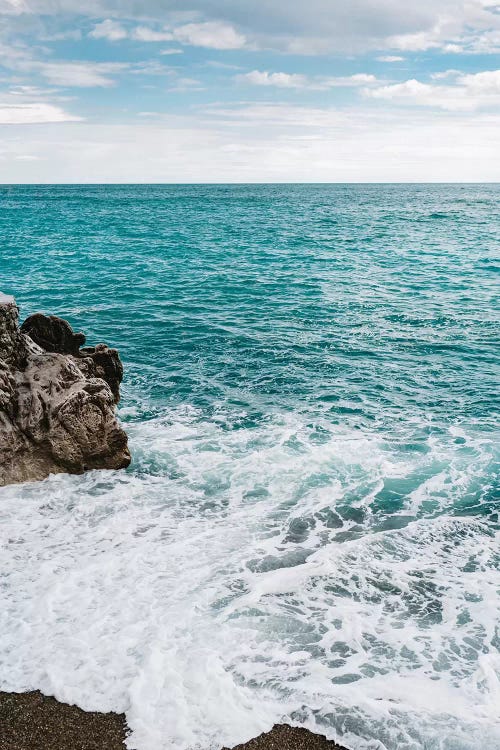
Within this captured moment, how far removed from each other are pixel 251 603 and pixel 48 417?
552cm

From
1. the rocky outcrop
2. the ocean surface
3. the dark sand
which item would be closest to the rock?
the rocky outcrop

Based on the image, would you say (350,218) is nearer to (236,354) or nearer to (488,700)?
(236,354)

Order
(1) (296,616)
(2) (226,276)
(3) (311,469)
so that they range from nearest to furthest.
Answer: (1) (296,616) < (3) (311,469) < (2) (226,276)

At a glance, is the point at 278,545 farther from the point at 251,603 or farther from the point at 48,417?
the point at 48,417

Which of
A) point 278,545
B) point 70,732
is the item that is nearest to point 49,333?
point 278,545

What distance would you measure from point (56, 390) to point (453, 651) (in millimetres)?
8322

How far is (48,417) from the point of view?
11.2 m

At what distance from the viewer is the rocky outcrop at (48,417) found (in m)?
11.0

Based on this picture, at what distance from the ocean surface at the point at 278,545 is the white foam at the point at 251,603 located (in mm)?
28

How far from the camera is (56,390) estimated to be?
11.6m

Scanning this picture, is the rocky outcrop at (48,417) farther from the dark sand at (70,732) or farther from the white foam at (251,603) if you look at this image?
the dark sand at (70,732)

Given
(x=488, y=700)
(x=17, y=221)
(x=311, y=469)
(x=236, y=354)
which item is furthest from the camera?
(x=17, y=221)

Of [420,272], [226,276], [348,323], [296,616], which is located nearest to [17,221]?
[226,276]

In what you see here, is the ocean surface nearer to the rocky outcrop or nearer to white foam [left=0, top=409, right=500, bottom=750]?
white foam [left=0, top=409, right=500, bottom=750]
